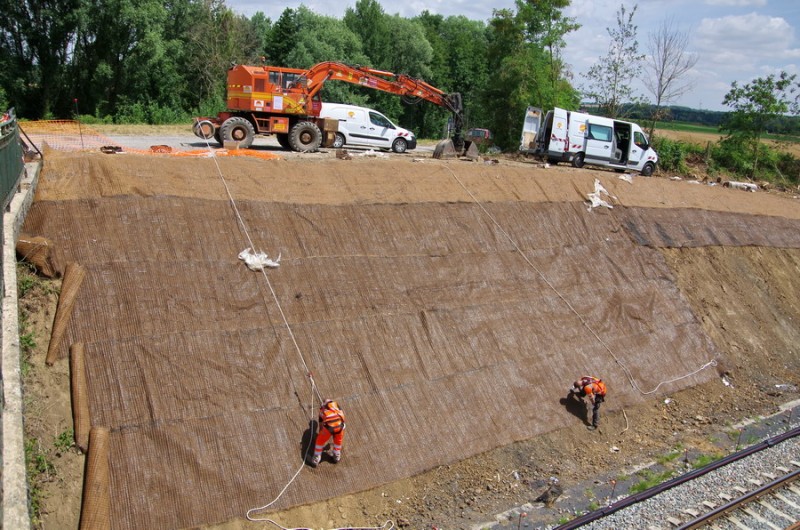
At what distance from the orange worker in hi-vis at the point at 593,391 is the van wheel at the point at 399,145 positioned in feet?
40.2

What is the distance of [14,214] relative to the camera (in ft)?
31.8

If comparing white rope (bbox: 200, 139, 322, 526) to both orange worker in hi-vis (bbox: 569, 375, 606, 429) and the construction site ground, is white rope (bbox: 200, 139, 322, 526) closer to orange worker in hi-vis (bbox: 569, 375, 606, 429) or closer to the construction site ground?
the construction site ground

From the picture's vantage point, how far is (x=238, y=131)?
18625 mm

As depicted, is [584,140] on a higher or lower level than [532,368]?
higher

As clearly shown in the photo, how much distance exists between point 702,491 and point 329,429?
668cm

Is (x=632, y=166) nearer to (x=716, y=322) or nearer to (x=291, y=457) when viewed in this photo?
(x=716, y=322)

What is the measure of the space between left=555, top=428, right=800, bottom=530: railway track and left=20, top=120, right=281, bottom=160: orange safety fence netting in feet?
35.6

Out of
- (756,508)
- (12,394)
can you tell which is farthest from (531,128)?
(12,394)

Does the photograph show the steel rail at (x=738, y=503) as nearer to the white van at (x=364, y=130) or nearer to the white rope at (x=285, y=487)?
the white rope at (x=285, y=487)

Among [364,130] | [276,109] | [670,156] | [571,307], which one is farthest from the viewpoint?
[670,156]

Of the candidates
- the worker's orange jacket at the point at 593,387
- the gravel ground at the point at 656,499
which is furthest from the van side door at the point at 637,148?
the worker's orange jacket at the point at 593,387

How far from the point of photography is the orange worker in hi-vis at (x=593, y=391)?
12.1 meters

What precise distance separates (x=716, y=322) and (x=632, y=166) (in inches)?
350

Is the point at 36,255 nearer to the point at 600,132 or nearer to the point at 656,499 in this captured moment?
the point at 656,499
